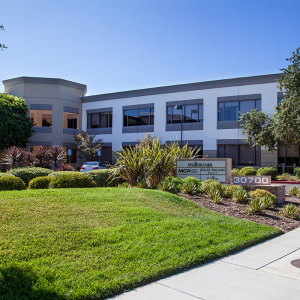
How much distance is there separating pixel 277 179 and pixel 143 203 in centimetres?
2061

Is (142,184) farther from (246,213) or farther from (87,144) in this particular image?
(87,144)

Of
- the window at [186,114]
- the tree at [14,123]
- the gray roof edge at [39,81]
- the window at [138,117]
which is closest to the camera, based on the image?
the window at [186,114]

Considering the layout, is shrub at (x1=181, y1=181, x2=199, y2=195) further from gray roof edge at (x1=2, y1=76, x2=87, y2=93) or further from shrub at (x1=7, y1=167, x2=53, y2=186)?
gray roof edge at (x1=2, y1=76, x2=87, y2=93)

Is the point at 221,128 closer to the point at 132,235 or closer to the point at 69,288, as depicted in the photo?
the point at 132,235

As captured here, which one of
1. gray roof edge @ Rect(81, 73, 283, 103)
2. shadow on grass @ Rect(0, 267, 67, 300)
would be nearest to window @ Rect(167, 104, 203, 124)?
gray roof edge @ Rect(81, 73, 283, 103)

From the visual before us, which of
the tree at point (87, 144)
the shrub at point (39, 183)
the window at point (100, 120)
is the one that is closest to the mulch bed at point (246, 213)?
the shrub at point (39, 183)

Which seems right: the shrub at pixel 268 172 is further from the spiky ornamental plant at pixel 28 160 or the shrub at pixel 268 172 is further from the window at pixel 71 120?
the window at pixel 71 120

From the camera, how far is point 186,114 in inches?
1391

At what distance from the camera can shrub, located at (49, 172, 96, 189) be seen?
1170cm

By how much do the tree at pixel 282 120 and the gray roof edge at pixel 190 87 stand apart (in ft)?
12.5

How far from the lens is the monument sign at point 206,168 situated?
15.1 meters

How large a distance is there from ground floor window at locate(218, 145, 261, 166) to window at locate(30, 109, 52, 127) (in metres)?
22.6

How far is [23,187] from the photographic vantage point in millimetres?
11438

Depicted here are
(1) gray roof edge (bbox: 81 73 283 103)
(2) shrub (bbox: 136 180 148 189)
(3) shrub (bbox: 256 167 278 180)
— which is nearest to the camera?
(2) shrub (bbox: 136 180 148 189)
